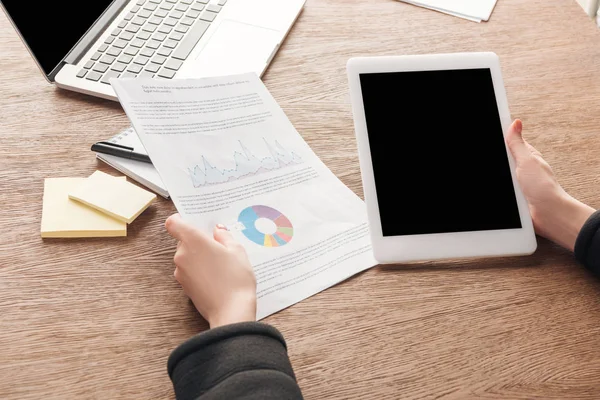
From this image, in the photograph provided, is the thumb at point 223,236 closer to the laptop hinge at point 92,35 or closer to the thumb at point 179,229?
the thumb at point 179,229

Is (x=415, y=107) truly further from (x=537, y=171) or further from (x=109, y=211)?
(x=109, y=211)

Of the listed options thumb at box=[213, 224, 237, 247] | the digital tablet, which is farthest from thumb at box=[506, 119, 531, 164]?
thumb at box=[213, 224, 237, 247]

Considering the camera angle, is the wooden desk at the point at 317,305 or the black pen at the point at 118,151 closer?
the wooden desk at the point at 317,305

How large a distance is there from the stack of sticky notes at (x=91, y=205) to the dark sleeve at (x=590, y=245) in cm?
52

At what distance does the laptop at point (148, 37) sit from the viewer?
869mm

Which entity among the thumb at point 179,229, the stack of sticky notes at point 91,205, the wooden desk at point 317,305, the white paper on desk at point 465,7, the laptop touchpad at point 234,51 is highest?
the white paper on desk at point 465,7

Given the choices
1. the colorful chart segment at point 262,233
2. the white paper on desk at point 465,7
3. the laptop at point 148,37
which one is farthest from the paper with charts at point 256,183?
the white paper on desk at point 465,7

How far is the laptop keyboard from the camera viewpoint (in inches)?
36.9

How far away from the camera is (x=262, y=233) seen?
2.43 ft

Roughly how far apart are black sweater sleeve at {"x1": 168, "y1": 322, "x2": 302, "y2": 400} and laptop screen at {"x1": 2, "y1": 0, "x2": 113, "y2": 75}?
0.50 metres

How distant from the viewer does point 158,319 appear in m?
0.66

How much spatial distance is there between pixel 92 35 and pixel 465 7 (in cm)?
66

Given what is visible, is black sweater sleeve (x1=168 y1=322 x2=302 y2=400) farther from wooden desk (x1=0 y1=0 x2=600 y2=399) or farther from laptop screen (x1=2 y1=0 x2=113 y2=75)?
laptop screen (x1=2 y1=0 x2=113 y2=75)

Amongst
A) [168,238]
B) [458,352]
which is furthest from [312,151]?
[458,352]
